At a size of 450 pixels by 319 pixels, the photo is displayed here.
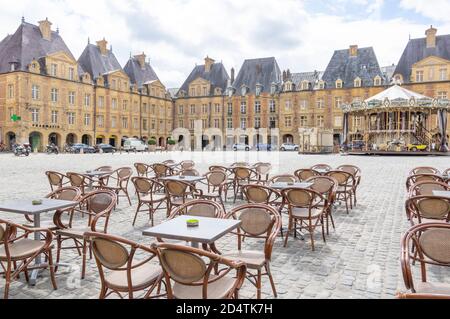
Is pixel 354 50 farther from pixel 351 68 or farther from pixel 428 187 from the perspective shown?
pixel 428 187

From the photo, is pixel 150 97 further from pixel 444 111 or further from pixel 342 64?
pixel 444 111

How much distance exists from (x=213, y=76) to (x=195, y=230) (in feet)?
179

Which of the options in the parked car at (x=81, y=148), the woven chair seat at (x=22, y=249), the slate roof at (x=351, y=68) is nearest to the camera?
the woven chair seat at (x=22, y=249)

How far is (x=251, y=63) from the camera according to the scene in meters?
54.8

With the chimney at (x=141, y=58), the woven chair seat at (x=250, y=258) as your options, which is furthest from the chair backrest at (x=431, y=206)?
the chimney at (x=141, y=58)

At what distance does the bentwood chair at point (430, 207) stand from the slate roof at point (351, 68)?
44098 mm

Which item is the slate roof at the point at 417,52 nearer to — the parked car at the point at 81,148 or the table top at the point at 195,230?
the parked car at the point at 81,148

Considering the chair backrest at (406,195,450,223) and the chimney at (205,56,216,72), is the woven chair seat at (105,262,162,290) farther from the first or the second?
the chimney at (205,56,216,72)

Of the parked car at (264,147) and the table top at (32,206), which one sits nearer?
the table top at (32,206)

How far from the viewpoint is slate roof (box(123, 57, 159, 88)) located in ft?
174

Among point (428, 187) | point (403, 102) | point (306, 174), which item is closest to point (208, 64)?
point (403, 102)

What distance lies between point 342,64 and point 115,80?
2905 cm

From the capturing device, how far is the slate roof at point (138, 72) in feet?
174


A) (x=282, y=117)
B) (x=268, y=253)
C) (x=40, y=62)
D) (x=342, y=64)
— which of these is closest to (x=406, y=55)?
(x=342, y=64)
